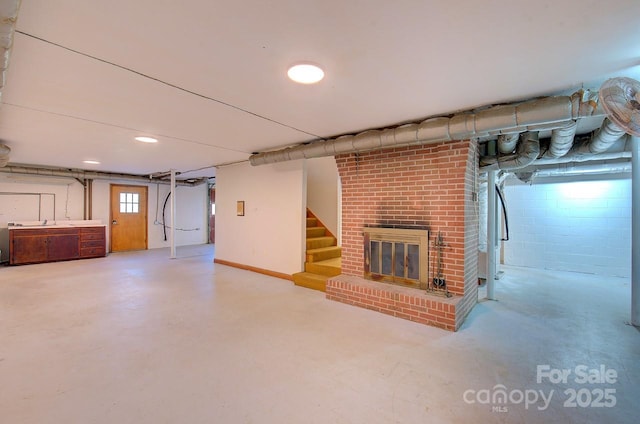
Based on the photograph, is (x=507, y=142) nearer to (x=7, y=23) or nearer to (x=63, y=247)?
(x=7, y=23)

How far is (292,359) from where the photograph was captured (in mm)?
2418

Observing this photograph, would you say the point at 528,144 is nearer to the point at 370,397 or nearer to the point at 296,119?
the point at 296,119

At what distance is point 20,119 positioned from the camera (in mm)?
3342

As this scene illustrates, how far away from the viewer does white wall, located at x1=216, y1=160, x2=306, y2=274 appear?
518cm

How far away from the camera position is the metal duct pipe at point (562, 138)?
271 centimetres

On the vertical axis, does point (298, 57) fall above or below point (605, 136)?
above

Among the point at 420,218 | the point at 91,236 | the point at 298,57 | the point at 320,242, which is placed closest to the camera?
the point at 298,57

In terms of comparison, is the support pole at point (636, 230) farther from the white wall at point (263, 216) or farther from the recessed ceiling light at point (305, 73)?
the white wall at point (263, 216)

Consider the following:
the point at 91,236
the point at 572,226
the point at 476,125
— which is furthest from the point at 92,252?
the point at 572,226

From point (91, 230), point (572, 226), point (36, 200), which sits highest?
point (36, 200)

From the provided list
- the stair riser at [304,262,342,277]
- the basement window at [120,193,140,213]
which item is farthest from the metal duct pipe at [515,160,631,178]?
the basement window at [120,193,140,213]

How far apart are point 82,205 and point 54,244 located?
1.55m

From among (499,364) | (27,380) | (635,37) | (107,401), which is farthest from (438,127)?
(27,380)

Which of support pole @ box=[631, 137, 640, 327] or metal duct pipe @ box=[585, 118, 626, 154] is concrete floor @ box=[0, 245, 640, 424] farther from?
metal duct pipe @ box=[585, 118, 626, 154]
